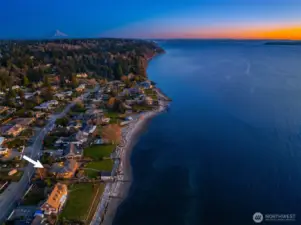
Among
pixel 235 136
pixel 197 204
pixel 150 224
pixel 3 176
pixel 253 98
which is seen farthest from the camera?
pixel 253 98

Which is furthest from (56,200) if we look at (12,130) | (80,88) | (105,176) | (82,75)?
(82,75)

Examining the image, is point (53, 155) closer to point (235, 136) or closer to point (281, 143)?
point (235, 136)

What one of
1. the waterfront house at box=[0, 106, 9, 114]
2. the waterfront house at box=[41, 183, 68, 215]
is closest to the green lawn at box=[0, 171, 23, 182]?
the waterfront house at box=[41, 183, 68, 215]

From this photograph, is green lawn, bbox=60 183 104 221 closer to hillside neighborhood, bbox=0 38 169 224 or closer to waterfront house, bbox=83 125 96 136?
hillside neighborhood, bbox=0 38 169 224

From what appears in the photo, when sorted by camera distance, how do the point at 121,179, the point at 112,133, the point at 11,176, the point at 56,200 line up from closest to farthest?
the point at 56,200
the point at 11,176
the point at 121,179
the point at 112,133

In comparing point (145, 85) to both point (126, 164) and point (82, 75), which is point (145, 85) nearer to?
point (82, 75)

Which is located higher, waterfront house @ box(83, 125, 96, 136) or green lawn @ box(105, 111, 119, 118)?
waterfront house @ box(83, 125, 96, 136)

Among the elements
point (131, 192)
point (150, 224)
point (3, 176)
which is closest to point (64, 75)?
point (3, 176)
